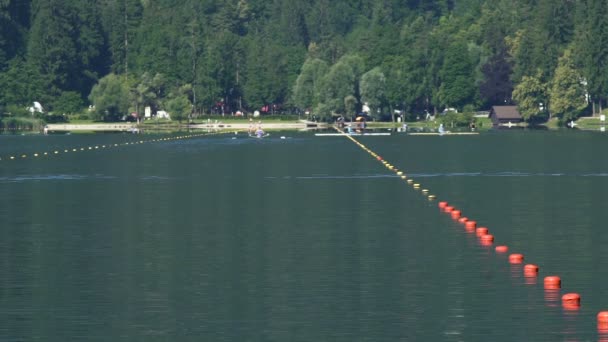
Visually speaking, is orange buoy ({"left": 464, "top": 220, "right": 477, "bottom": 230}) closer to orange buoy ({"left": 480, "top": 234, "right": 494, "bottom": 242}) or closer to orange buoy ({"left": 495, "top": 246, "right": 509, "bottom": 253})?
orange buoy ({"left": 480, "top": 234, "right": 494, "bottom": 242})

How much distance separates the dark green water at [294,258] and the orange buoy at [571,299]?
200mm

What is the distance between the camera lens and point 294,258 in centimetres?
3828

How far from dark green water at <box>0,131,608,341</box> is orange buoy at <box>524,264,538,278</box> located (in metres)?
0.23

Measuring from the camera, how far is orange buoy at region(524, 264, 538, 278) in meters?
34.5

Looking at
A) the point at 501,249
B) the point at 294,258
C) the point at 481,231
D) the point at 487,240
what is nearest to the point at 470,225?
the point at 481,231

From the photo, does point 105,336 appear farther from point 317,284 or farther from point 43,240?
point 43,240

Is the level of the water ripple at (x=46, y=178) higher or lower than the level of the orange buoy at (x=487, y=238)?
lower

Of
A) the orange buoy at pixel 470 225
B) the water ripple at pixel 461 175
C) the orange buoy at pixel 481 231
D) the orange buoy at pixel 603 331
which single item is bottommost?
the water ripple at pixel 461 175

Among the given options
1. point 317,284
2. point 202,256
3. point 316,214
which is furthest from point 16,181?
point 317,284

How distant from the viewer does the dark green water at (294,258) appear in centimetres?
2798

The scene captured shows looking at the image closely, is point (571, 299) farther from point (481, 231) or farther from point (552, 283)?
point (481, 231)

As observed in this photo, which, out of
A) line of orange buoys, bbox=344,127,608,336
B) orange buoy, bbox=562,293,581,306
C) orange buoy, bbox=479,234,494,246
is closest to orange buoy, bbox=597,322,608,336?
line of orange buoys, bbox=344,127,608,336

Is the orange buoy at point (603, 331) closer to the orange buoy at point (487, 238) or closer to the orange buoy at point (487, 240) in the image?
the orange buoy at point (487, 240)

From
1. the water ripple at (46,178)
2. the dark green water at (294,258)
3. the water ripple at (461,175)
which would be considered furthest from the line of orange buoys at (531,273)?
the water ripple at (46,178)
